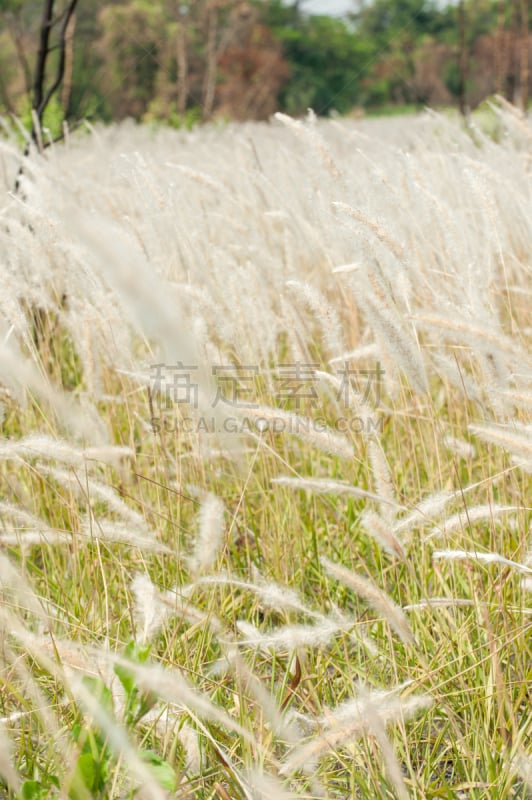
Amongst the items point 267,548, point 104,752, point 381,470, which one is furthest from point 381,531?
point 267,548

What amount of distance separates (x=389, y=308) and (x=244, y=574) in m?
0.59

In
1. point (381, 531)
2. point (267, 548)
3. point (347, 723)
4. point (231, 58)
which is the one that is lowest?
point (267, 548)

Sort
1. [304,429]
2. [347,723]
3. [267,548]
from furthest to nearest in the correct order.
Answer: [267,548] → [304,429] → [347,723]

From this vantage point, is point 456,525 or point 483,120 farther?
point 483,120

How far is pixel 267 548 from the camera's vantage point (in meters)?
1.36

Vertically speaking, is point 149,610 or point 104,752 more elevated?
point 149,610

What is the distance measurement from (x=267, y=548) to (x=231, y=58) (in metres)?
22.3

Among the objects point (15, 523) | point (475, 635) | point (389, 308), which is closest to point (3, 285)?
point (15, 523)

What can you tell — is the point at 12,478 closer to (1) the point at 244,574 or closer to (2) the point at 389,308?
(1) the point at 244,574

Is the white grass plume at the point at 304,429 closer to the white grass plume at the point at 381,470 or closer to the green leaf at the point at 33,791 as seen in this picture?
the white grass plume at the point at 381,470

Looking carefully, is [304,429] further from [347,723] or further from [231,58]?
[231,58]

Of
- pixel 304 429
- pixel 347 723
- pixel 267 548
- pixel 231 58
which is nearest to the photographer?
pixel 347 723

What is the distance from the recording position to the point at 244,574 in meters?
1.43

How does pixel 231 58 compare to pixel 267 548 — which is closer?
pixel 267 548
